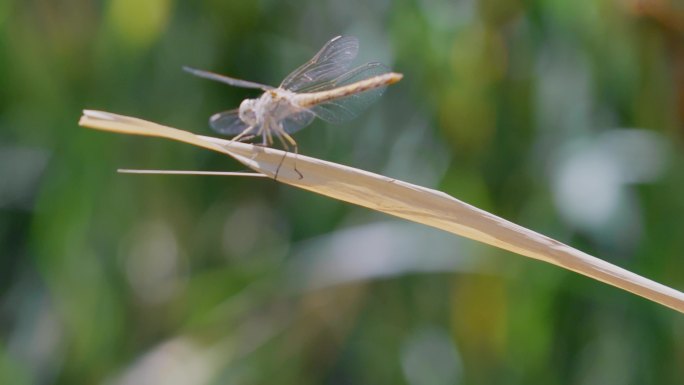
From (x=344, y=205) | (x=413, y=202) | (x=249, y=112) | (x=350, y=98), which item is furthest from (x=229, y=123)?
(x=344, y=205)

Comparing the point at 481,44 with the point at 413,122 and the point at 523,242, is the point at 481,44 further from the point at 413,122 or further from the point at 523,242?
the point at 523,242

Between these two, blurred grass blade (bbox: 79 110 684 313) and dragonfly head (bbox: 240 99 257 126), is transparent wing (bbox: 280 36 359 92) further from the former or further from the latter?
blurred grass blade (bbox: 79 110 684 313)

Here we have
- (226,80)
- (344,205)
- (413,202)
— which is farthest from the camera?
(344,205)

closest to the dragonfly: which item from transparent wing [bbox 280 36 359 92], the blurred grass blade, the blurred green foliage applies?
transparent wing [bbox 280 36 359 92]

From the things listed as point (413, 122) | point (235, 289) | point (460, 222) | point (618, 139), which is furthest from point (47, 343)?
point (460, 222)

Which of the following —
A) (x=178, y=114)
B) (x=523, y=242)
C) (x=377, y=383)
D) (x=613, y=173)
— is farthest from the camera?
(x=178, y=114)

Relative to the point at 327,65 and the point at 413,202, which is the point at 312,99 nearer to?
the point at 327,65
